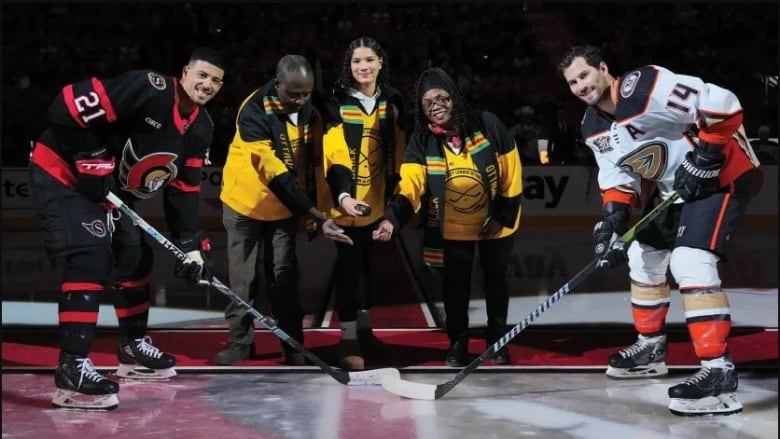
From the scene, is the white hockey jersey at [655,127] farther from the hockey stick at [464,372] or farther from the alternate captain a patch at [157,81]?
the alternate captain a patch at [157,81]

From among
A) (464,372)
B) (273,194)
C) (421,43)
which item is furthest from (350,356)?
(421,43)

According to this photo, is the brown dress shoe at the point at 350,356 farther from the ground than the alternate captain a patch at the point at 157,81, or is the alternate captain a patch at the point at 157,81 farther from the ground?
the alternate captain a patch at the point at 157,81

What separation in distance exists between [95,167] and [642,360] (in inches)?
86.5

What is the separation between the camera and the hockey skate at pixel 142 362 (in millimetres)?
4191

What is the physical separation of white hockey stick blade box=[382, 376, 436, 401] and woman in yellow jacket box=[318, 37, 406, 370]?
0.39 meters

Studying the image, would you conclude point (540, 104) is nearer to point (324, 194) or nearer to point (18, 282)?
point (18, 282)

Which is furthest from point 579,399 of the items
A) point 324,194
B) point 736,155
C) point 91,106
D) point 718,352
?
point 91,106

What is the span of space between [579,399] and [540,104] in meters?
5.97

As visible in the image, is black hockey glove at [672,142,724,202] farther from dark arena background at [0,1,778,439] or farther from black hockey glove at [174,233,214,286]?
black hockey glove at [174,233,214,286]

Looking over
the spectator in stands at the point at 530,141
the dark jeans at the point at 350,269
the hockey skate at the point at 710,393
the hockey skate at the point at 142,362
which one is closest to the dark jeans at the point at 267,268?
the dark jeans at the point at 350,269

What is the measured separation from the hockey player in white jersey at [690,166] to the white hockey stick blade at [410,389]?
78 centimetres

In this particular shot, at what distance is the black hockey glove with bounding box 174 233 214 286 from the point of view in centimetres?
401

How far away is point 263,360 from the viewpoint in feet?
14.6

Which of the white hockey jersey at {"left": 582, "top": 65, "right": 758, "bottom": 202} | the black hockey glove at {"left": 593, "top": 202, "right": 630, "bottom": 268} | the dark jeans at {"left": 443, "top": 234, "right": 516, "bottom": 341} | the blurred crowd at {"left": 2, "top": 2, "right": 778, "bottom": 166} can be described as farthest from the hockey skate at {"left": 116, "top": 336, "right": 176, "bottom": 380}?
the blurred crowd at {"left": 2, "top": 2, "right": 778, "bottom": 166}
